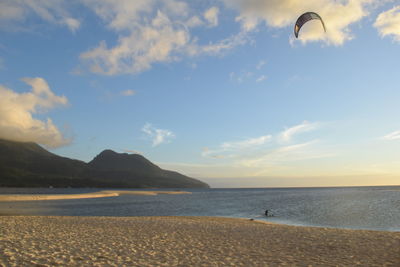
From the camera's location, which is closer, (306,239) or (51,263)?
(51,263)

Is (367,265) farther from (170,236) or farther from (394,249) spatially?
(170,236)

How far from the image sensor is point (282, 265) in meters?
10.4

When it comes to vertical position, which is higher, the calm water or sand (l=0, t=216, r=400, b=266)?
sand (l=0, t=216, r=400, b=266)

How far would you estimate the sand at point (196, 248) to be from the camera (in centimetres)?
1057

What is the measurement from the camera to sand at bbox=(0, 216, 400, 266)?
10.6 meters

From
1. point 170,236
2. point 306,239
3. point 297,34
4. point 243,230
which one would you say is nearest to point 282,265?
point 306,239

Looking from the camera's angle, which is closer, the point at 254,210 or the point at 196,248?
the point at 196,248

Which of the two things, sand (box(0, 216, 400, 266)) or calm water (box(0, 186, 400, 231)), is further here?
calm water (box(0, 186, 400, 231))

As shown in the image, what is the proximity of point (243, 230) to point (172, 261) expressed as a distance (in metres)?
9.32

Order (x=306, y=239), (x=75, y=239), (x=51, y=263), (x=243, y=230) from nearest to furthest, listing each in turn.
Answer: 1. (x=51, y=263)
2. (x=75, y=239)
3. (x=306, y=239)
4. (x=243, y=230)

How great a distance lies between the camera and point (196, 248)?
519 inches

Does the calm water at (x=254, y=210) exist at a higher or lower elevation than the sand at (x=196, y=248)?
lower

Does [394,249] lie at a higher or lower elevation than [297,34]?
lower

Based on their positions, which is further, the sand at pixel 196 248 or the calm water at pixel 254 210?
the calm water at pixel 254 210
